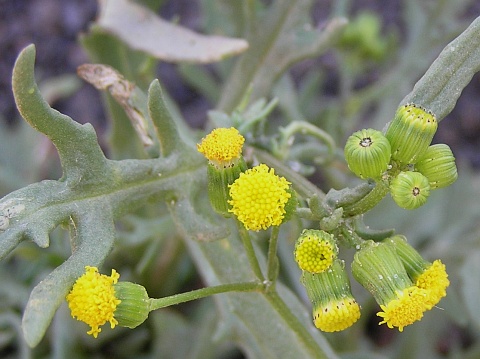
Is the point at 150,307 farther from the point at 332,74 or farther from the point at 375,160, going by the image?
the point at 332,74

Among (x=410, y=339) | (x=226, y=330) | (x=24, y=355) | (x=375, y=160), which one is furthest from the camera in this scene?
(x=410, y=339)

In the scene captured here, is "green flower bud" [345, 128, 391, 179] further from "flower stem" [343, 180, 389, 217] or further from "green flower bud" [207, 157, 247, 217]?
"green flower bud" [207, 157, 247, 217]

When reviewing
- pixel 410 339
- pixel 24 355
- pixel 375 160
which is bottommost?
pixel 24 355

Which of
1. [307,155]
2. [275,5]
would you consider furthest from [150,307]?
[275,5]

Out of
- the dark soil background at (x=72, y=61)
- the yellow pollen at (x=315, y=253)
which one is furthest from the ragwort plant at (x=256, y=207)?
the dark soil background at (x=72, y=61)

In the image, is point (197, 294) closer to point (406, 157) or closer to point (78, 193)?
point (78, 193)

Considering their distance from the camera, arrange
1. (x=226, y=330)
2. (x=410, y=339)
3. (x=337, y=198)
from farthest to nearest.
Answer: (x=410, y=339), (x=226, y=330), (x=337, y=198)

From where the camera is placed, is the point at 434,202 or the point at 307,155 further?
the point at 434,202
